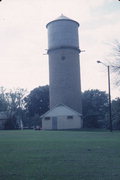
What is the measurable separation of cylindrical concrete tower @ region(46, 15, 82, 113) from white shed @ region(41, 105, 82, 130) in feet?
6.32

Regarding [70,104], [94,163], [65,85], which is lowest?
[94,163]

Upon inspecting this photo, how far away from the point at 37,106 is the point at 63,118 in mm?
24757

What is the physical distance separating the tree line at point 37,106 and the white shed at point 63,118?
9801mm

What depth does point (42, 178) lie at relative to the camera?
19.4 feet

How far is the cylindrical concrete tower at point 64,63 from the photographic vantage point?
1960 inches

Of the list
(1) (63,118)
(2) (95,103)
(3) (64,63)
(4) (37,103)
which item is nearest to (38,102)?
(4) (37,103)

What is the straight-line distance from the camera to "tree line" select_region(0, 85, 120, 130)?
192 ft

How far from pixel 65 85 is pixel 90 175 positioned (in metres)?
43.4

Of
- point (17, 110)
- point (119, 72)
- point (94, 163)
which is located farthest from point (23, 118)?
point (94, 163)

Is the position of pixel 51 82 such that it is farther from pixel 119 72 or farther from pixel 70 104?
pixel 119 72

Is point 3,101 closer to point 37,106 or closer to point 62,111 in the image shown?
point 37,106

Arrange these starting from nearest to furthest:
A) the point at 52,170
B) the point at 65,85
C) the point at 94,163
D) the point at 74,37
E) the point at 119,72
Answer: the point at 52,170 → the point at 94,163 → the point at 119,72 → the point at 65,85 → the point at 74,37

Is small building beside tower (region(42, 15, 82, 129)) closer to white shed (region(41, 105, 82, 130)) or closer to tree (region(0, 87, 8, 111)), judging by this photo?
white shed (region(41, 105, 82, 130))

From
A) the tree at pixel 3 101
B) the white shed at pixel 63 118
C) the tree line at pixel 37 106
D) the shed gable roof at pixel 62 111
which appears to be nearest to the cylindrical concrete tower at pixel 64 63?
the shed gable roof at pixel 62 111
